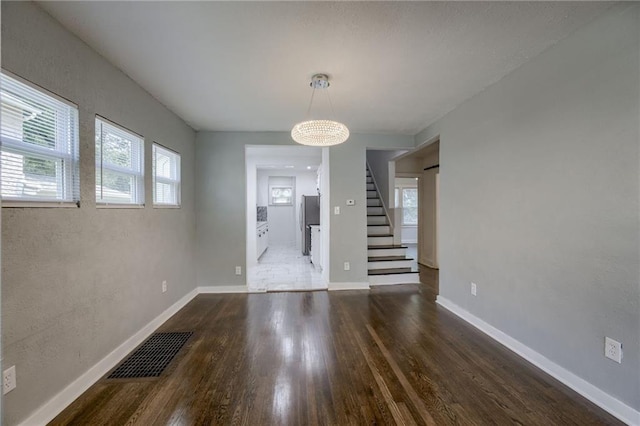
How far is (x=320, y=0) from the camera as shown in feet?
4.91

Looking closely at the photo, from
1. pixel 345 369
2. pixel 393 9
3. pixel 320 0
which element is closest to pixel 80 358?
pixel 345 369

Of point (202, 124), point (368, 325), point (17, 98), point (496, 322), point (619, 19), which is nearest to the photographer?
point (17, 98)

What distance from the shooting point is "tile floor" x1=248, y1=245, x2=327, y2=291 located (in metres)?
4.21

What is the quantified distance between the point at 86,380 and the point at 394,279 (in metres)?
3.81

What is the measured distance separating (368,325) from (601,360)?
1724mm

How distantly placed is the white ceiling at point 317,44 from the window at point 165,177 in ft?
2.14

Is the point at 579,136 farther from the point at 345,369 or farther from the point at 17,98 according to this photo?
the point at 17,98

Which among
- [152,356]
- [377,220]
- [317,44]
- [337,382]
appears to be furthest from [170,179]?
[377,220]

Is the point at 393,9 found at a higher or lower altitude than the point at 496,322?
higher

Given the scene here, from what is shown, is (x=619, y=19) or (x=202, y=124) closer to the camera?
(x=619, y=19)

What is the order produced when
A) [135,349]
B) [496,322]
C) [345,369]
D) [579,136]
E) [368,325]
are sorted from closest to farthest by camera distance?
[579,136], [345,369], [135,349], [496,322], [368,325]

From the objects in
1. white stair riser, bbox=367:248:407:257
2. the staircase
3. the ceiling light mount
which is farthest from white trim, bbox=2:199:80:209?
white stair riser, bbox=367:248:407:257

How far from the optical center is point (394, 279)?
4336mm

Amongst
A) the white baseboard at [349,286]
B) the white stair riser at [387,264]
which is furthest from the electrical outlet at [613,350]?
the white stair riser at [387,264]
